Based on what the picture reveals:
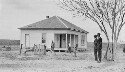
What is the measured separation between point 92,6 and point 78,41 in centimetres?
1911

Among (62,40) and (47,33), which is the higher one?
(47,33)

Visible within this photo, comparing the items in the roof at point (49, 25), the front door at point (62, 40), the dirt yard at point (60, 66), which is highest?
the roof at point (49, 25)

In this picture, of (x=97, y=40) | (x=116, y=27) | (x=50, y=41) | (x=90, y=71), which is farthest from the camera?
(x=50, y=41)

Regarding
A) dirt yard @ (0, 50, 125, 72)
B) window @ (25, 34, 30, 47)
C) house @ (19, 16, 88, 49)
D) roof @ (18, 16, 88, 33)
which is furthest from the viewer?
window @ (25, 34, 30, 47)

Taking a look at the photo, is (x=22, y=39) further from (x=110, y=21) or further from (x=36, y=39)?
(x=110, y=21)

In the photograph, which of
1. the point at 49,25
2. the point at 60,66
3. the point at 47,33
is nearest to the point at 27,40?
the point at 47,33

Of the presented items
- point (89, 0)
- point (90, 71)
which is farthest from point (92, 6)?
point (90, 71)

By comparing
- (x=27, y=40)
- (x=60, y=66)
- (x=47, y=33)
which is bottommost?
(x=60, y=66)

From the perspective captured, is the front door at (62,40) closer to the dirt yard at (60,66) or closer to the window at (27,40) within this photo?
the window at (27,40)

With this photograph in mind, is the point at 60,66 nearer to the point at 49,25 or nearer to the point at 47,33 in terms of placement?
the point at 47,33

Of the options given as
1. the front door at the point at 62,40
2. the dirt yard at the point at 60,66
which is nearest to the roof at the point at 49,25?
the front door at the point at 62,40

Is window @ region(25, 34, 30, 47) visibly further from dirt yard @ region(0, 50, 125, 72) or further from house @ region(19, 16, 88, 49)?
dirt yard @ region(0, 50, 125, 72)

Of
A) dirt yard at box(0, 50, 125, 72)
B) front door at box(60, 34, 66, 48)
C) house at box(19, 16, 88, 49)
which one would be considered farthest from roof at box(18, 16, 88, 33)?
dirt yard at box(0, 50, 125, 72)

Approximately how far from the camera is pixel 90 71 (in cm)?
1441
